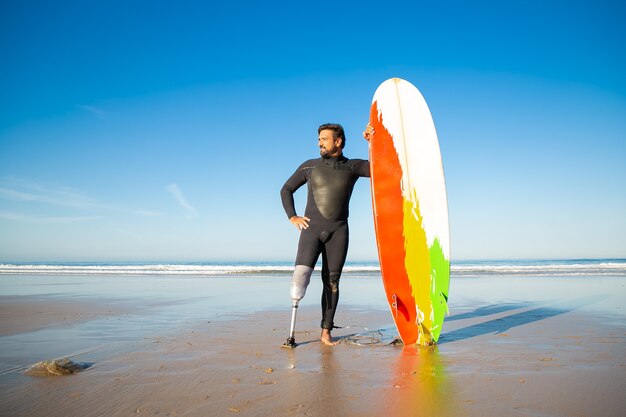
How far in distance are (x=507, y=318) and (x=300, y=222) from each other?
128 inches

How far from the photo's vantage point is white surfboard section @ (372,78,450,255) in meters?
3.89

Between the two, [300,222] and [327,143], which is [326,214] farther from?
[327,143]

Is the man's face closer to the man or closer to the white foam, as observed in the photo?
the man

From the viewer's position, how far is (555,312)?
5637mm

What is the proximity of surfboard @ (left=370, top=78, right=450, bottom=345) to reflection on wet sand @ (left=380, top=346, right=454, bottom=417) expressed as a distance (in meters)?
0.54

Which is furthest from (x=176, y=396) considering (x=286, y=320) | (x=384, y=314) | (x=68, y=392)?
(x=384, y=314)

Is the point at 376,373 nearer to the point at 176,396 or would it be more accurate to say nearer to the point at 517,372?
the point at 517,372

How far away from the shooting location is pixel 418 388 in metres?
2.30

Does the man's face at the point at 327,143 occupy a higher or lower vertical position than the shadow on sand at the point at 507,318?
higher

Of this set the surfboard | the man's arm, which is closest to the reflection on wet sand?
the surfboard

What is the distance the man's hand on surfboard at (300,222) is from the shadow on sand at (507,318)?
1.69m

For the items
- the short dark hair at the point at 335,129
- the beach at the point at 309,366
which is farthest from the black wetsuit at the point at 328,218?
A: the beach at the point at 309,366

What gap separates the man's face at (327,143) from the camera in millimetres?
4000

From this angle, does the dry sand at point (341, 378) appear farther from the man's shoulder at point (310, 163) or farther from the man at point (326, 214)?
the man's shoulder at point (310, 163)
